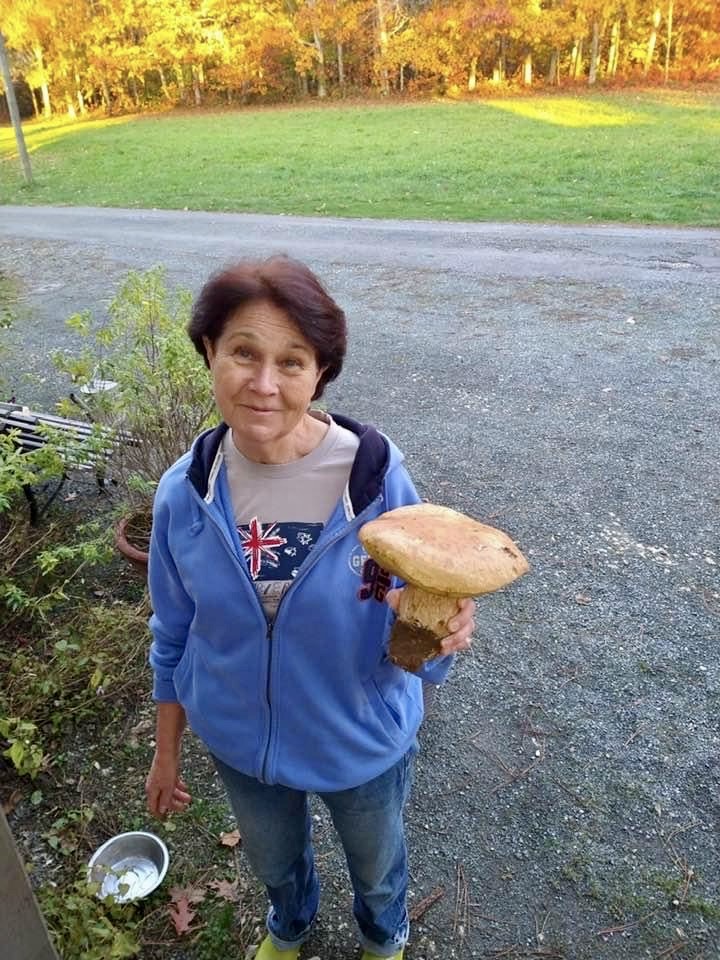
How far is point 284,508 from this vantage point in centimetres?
174

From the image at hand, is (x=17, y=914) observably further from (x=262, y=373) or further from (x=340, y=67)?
(x=340, y=67)

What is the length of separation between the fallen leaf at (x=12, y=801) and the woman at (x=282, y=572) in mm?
1641

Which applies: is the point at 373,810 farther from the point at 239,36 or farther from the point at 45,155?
the point at 239,36

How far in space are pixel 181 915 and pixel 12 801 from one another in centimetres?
98

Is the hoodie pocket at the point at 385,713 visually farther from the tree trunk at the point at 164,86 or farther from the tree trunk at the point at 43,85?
the tree trunk at the point at 164,86

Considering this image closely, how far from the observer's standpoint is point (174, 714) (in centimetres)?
207

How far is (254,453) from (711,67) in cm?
3983

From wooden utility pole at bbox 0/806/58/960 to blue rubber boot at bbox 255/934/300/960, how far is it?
100 cm

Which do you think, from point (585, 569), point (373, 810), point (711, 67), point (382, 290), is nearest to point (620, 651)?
point (585, 569)

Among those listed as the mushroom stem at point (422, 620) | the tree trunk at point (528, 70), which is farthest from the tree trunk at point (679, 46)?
the mushroom stem at point (422, 620)

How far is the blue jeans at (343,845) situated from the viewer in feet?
6.50

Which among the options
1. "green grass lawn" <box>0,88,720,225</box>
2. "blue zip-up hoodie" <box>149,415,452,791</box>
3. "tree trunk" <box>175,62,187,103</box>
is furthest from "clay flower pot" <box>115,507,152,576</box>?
"tree trunk" <box>175,62,187,103</box>

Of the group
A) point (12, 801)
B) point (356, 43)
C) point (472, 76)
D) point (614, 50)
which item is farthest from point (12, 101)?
point (614, 50)

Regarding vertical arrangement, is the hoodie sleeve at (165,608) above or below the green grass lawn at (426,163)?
above
